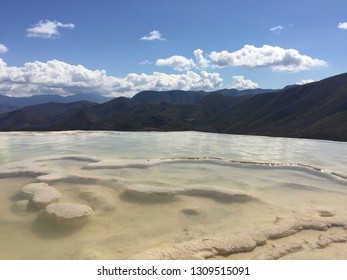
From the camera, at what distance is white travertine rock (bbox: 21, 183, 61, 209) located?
628cm

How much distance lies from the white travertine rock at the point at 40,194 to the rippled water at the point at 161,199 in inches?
7.5

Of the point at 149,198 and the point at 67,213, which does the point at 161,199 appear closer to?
the point at 149,198

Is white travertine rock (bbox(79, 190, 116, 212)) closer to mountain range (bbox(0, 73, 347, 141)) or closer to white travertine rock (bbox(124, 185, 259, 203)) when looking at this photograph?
white travertine rock (bbox(124, 185, 259, 203))

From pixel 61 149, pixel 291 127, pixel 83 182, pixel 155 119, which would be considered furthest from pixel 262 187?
pixel 155 119

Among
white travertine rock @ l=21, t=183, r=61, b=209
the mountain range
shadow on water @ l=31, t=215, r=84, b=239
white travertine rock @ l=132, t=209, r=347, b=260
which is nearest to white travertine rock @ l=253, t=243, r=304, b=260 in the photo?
white travertine rock @ l=132, t=209, r=347, b=260

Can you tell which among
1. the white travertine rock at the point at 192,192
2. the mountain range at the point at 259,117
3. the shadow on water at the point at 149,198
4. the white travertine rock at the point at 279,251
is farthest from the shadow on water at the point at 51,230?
the mountain range at the point at 259,117

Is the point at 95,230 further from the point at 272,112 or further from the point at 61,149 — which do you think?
the point at 272,112

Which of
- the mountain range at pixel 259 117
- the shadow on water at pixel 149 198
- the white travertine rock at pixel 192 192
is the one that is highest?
the mountain range at pixel 259 117

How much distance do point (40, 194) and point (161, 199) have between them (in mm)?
2306

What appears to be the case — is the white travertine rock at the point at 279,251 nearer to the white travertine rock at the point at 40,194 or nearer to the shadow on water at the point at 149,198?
the shadow on water at the point at 149,198

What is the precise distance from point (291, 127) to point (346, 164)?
4015 cm

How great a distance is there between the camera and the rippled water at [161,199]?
4.71m

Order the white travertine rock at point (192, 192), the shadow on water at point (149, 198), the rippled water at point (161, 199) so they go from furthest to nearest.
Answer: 1. the white travertine rock at point (192, 192)
2. the shadow on water at point (149, 198)
3. the rippled water at point (161, 199)

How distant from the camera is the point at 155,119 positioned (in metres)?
76.8
